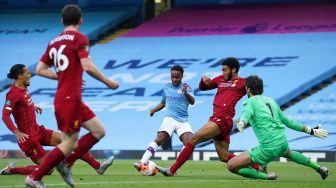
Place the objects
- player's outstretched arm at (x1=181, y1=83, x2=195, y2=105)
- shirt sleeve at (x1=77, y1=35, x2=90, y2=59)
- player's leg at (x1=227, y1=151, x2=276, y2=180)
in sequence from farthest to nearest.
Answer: player's outstretched arm at (x1=181, y1=83, x2=195, y2=105) < player's leg at (x1=227, y1=151, x2=276, y2=180) < shirt sleeve at (x1=77, y1=35, x2=90, y2=59)

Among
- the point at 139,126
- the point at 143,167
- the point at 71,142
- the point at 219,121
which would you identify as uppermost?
the point at 71,142

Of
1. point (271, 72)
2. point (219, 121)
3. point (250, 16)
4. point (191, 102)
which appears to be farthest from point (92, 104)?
point (219, 121)

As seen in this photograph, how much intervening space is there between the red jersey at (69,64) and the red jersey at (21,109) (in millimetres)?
4452

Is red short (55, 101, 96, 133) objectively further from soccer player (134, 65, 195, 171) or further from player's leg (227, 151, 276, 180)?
soccer player (134, 65, 195, 171)

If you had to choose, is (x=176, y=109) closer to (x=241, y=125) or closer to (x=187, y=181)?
(x=187, y=181)

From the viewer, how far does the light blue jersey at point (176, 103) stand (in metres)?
18.3

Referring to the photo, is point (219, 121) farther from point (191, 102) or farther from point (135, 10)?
point (135, 10)

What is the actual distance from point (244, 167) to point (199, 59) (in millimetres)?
19248

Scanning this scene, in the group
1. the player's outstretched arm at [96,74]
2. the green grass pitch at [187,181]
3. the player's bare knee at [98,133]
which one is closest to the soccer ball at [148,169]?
the green grass pitch at [187,181]

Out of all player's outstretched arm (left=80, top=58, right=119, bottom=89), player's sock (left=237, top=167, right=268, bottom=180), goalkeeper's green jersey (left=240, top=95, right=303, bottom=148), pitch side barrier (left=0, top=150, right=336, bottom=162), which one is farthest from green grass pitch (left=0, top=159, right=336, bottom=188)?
pitch side barrier (left=0, top=150, right=336, bottom=162)

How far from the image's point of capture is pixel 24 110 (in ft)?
52.9

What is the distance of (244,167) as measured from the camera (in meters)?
14.5

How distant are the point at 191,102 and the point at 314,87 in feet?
45.1

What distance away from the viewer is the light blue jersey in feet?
60.1
